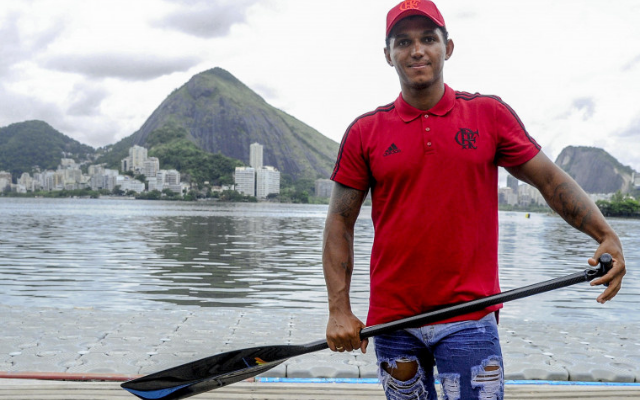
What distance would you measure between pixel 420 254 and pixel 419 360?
1.55ft

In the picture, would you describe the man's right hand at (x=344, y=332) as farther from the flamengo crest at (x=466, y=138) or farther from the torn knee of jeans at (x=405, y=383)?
the flamengo crest at (x=466, y=138)

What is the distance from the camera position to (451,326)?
248cm

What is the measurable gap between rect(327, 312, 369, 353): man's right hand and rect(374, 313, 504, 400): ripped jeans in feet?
0.59

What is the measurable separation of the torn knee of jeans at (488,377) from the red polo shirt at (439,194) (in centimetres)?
20

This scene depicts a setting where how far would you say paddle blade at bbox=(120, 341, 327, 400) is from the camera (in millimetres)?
3318

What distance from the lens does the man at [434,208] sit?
250cm

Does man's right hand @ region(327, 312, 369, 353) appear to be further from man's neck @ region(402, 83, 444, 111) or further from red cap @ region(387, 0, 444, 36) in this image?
red cap @ region(387, 0, 444, 36)

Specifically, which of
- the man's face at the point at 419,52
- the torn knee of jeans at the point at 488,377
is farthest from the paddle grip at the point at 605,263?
the man's face at the point at 419,52

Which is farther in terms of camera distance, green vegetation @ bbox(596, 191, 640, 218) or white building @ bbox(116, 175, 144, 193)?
white building @ bbox(116, 175, 144, 193)

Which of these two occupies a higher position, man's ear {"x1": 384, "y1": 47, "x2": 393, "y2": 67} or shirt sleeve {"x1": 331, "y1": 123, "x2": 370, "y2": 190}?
man's ear {"x1": 384, "y1": 47, "x2": 393, "y2": 67}

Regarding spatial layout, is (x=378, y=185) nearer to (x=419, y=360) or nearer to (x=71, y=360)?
(x=419, y=360)

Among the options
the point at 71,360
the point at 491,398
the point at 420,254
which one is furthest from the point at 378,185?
the point at 71,360

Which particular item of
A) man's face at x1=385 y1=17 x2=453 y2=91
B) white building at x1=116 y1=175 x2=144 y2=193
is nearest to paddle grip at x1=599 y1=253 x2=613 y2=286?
man's face at x1=385 y1=17 x2=453 y2=91

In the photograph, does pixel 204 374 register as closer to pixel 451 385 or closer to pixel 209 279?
pixel 451 385
